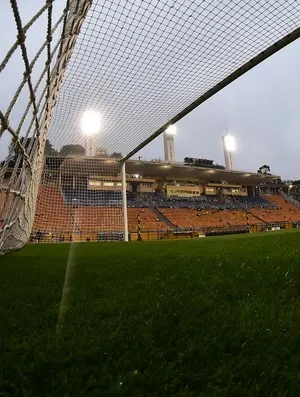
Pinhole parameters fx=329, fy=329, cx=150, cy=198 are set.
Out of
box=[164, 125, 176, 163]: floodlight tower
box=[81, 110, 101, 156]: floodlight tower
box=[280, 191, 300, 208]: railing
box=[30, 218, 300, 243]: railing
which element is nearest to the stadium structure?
box=[30, 218, 300, 243]: railing

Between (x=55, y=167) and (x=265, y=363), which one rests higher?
(x=55, y=167)

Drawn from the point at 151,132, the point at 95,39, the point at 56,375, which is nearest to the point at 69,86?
the point at 95,39

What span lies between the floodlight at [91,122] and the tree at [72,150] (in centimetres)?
171

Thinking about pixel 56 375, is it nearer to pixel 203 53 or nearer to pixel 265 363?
pixel 265 363

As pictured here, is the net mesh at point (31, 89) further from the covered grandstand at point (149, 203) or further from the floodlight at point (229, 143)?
the floodlight at point (229, 143)

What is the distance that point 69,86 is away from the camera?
606 cm

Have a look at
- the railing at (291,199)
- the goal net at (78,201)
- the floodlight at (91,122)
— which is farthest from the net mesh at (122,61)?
the railing at (291,199)

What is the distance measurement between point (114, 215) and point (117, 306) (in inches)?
707

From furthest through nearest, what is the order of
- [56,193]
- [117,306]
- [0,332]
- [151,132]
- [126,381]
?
[56,193] < [151,132] < [117,306] < [0,332] < [126,381]

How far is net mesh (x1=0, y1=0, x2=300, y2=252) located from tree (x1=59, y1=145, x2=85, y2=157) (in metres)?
2.57

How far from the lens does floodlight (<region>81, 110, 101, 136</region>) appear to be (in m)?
7.37

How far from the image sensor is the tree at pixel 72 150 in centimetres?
999

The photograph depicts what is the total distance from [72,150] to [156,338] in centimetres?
975

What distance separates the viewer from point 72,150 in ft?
33.9
